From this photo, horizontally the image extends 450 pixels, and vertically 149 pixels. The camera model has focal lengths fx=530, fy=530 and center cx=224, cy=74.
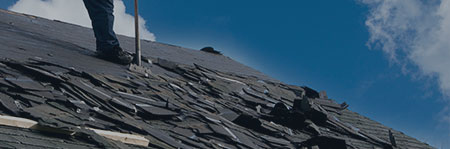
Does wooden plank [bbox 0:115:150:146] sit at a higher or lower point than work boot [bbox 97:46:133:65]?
lower

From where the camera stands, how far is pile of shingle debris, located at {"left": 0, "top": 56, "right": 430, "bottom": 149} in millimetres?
4586

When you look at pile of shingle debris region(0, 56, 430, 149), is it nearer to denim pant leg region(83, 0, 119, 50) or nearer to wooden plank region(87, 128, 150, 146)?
wooden plank region(87, 128, 150, 146)

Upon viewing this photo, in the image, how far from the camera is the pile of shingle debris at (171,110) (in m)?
4.59

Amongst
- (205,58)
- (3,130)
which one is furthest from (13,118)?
(205,58)

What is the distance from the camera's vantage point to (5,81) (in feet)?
15.8

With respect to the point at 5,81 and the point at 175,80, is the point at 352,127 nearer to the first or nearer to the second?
the point at 175,80

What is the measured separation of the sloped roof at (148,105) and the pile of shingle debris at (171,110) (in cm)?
1

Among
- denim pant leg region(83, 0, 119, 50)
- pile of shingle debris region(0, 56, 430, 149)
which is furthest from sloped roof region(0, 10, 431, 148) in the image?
denim pant leg region(83, 0, 119, 50)

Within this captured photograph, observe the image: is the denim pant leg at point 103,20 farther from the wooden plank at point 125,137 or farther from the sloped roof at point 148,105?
the wooden plank at point 125,137

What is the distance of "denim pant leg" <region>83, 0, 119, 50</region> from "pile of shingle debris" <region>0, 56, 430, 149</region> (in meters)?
0.93

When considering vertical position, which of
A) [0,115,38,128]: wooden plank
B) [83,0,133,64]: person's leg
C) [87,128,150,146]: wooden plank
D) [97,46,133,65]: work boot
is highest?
[83,0,133,64]: person's leg

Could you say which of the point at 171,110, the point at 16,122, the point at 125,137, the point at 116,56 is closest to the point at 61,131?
the point at 16,122

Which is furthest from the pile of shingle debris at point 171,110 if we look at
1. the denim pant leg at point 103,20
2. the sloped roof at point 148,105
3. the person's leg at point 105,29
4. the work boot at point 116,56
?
the denim pant leg at point 103,20

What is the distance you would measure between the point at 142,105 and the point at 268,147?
1.42 m
